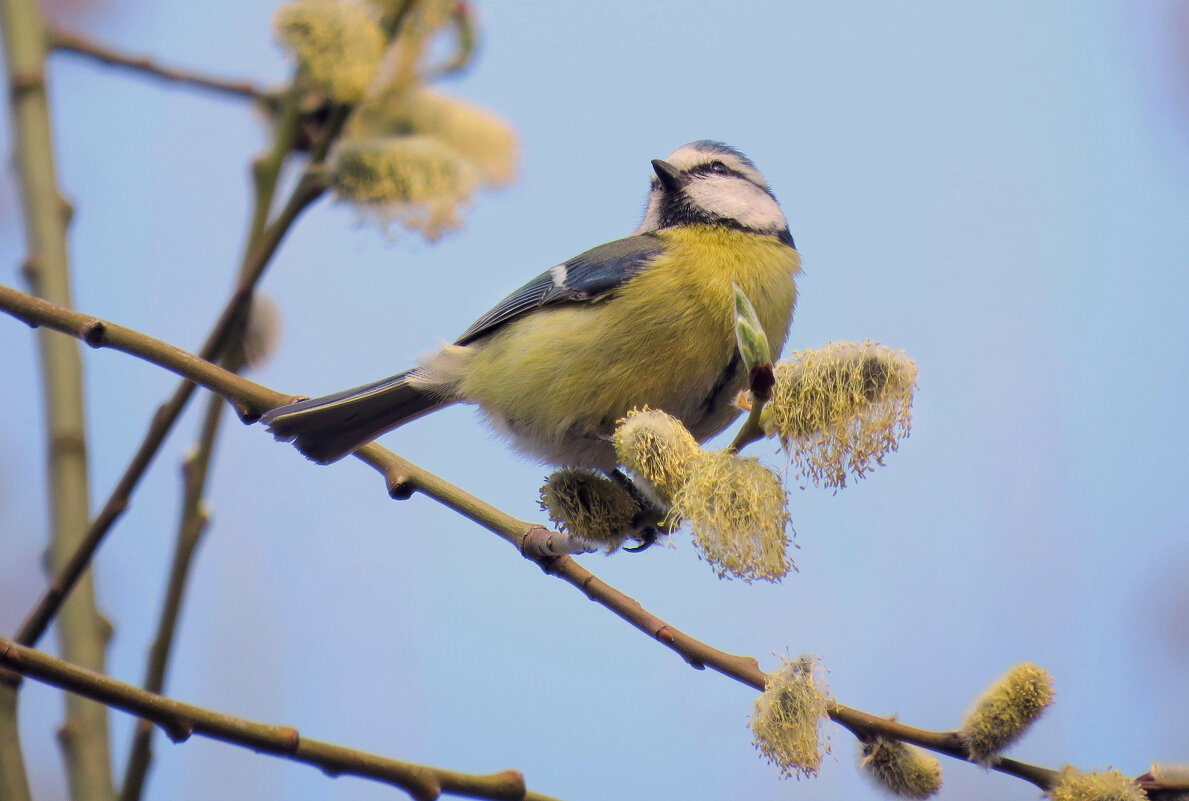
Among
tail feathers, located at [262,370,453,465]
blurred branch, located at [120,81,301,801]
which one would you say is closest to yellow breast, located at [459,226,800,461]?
tail feathers, located at [262,370,453,465]

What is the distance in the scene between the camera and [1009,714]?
101cm

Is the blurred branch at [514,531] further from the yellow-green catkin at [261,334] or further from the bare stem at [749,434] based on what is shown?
the yellow-green catkin at [261,334]

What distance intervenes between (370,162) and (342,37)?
189mm

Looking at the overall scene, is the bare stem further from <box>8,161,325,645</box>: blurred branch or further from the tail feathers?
the tail feathers

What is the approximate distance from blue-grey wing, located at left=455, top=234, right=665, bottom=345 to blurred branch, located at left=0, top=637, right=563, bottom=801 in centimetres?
85

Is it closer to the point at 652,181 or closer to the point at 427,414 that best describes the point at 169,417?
the point at 427,414

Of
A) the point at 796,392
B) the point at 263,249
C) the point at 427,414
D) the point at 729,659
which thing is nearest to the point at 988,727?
the point at 729,659

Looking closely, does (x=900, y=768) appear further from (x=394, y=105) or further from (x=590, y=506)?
(x=394, y=105)

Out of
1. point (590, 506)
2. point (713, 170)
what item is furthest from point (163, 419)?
point (713, 170)

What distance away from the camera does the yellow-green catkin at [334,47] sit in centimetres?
156

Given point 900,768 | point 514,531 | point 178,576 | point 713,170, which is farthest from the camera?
point 713,170

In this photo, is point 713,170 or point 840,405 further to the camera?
point 713,170

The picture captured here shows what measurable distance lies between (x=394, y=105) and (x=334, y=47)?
21cm

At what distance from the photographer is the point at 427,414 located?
1.88m
